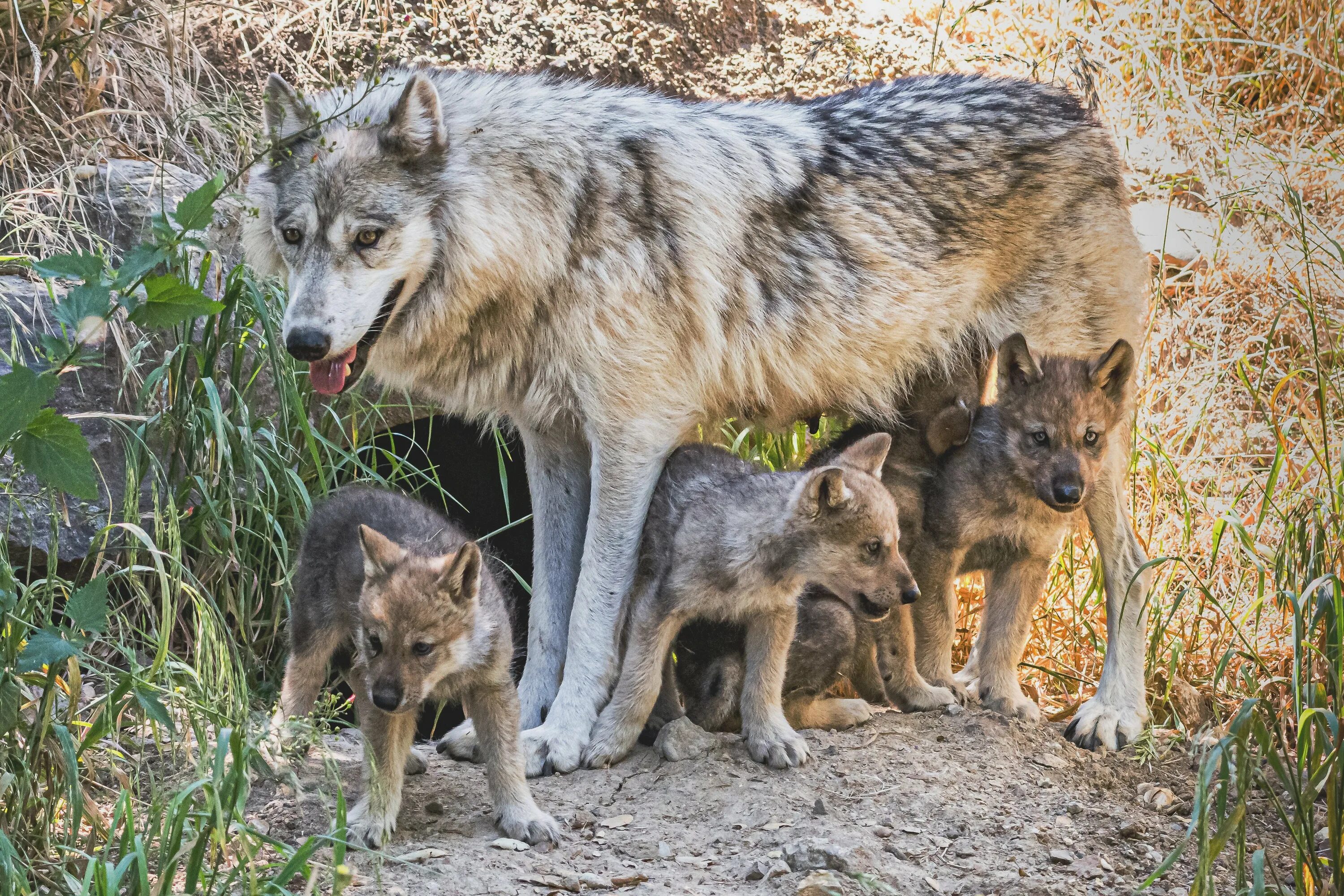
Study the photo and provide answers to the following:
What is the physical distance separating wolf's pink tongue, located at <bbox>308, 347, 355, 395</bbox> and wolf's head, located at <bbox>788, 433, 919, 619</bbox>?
5.30 feet

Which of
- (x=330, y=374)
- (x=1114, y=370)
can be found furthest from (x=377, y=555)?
(x=1114, y=370)

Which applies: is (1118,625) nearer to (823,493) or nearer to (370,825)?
(823,493)

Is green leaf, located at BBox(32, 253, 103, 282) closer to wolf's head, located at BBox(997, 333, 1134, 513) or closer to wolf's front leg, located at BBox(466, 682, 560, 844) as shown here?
wolf's front leg, located at BBox(466, 682, 560, 844)

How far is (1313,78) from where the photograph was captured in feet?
22.1

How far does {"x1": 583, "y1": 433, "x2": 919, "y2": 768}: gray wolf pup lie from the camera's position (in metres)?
4.33

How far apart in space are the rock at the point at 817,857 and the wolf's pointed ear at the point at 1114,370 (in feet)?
7.35

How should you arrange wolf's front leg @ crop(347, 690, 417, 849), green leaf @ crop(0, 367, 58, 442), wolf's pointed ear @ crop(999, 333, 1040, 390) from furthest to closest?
wolf's pointed ear @ crop(999, 333, 1040, 390) → wolf's front leg @ crop(347, 690, 417, 849) → green leaf @ crop(0, 367, 58, 442)

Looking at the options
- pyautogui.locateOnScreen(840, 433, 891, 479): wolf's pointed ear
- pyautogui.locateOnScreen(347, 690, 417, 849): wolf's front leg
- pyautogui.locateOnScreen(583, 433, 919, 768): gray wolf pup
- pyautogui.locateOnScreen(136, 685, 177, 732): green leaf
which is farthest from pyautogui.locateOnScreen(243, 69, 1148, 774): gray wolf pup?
pyautogui.locateOnScreen(136, 685, 177, 732): green leaf

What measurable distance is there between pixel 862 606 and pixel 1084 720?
4.55ft

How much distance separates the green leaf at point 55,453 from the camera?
9.75 ft

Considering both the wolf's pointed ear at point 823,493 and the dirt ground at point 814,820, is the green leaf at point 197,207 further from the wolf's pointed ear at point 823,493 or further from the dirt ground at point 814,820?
the wolf's pointed ear at point 823,493

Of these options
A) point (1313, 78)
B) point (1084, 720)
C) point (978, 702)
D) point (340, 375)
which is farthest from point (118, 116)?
point (1313, 78)

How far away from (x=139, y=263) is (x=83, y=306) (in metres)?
0.16

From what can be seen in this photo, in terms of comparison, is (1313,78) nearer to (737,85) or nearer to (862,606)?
(737,85)
